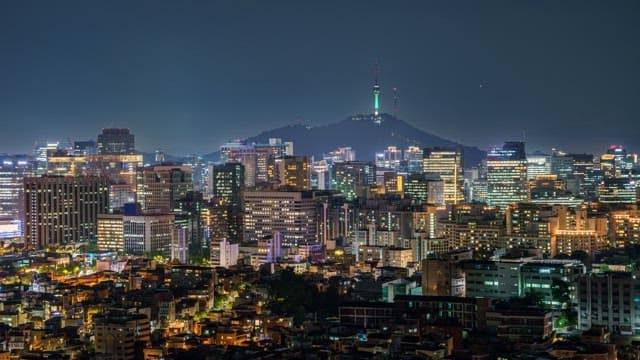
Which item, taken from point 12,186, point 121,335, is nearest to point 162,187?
point 12,186

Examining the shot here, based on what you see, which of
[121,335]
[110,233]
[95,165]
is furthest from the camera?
[95,165]

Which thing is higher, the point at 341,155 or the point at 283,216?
the point at 341,155

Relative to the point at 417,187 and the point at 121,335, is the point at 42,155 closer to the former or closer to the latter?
the point at 417,187

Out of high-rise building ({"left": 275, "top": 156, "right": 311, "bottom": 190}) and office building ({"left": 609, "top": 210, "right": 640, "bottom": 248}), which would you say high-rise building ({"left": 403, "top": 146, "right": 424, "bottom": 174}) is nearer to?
high-rise building ({"left": 275, "top": 156, "right": 311, "bottom": 190})

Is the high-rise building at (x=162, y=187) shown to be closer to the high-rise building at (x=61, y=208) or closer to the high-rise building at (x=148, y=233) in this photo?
the high-rise building at (x=61, y=208)

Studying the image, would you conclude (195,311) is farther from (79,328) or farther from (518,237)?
(518,237)

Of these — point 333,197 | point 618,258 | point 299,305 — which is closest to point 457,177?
point 333,197

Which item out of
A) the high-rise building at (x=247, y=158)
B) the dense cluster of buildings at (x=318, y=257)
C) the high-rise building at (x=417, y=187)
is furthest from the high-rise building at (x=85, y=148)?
the high-rise building at (x=417, y=187)
